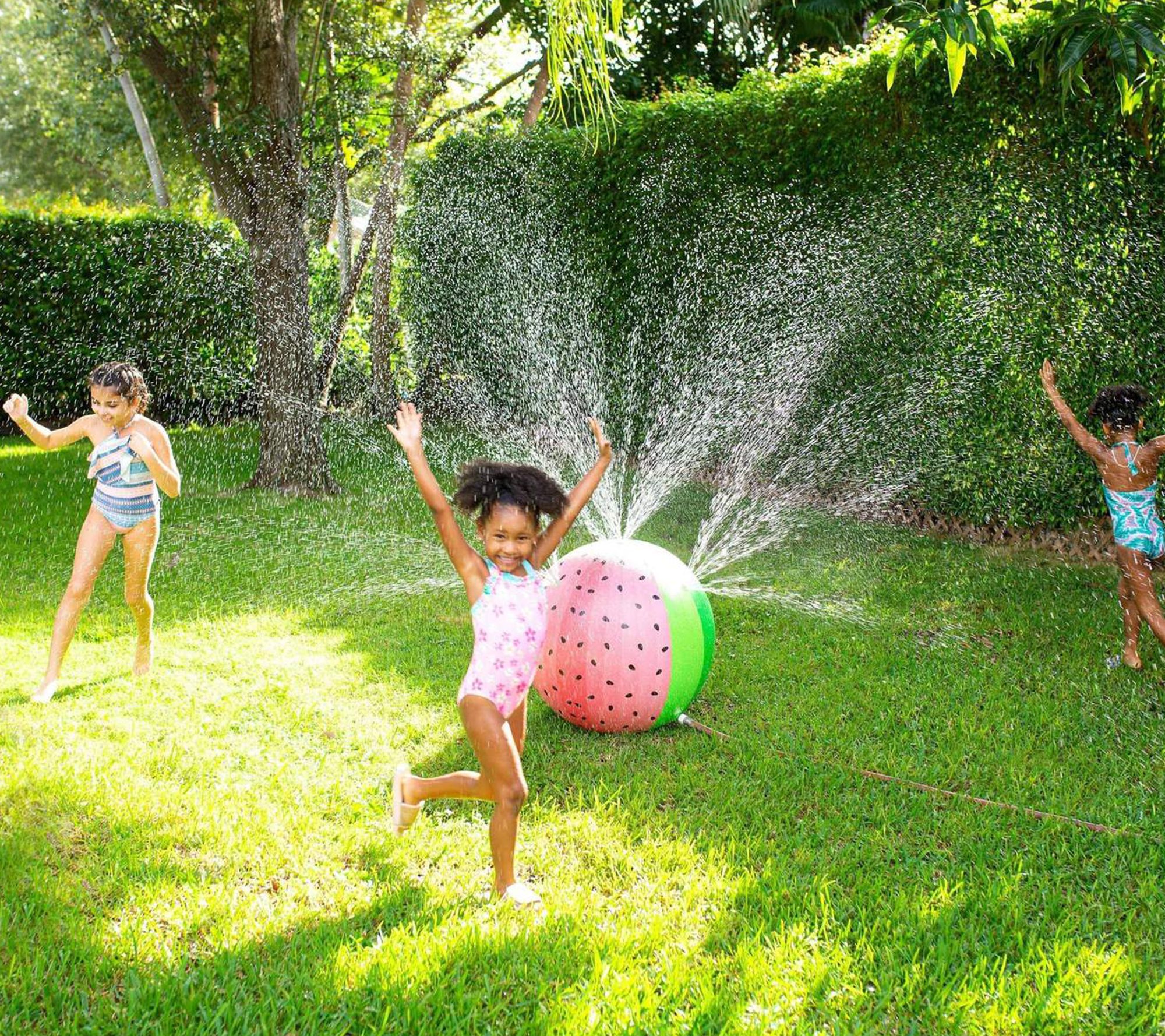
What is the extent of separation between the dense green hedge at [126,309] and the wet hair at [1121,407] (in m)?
10.6

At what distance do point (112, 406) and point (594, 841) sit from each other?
2.83 m

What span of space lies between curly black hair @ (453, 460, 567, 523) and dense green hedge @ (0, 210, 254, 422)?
34.7 ft

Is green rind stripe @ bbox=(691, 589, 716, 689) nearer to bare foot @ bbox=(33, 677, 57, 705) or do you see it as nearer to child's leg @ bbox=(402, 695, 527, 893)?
child's leg @ bbox=(402, 695, 527, 893)

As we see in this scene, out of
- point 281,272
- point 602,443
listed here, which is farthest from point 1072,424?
point 281,272

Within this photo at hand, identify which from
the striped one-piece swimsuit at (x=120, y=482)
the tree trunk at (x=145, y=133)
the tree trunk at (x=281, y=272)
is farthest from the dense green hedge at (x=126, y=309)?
the striped one-piece swimsuit at (x=120, y=482)

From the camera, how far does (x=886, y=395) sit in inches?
307

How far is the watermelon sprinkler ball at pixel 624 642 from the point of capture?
13.1 ft

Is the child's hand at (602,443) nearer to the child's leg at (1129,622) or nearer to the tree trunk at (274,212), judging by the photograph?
the child's leg at (1129,622)

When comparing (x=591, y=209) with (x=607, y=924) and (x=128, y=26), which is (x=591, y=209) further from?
(x=607, y=924)

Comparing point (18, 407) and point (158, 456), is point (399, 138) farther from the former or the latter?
point (18, 407)

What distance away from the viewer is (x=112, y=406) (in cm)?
457

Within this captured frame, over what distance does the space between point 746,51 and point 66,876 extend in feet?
59.9

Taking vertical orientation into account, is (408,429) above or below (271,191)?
below

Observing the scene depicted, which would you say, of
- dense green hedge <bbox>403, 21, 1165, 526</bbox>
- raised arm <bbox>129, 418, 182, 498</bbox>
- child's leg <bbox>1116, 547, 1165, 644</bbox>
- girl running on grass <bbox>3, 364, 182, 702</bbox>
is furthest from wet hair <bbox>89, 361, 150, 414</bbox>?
dense green hedge <bbox>403, 21, 1165, 526</bbox>
